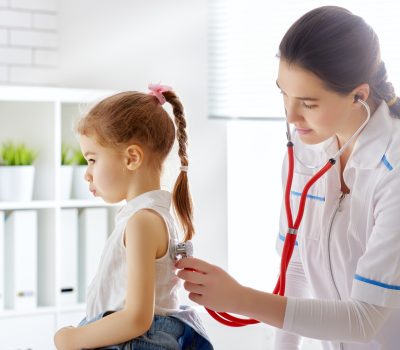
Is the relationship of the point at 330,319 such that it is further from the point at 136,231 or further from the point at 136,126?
the point at 136,126

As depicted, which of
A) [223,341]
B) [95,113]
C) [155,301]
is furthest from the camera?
[223,341]

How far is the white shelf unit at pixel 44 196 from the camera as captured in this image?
10.5ft

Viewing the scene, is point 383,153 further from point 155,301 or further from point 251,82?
point 251,82

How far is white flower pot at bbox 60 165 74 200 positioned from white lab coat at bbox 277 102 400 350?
5.35ft

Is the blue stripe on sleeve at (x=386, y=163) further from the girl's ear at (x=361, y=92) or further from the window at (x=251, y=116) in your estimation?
the window at (x=251, y=116)

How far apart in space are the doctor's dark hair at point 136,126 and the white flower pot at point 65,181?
1.70 m

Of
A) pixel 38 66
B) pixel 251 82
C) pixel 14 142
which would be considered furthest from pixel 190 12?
pixel 14 142

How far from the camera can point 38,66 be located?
3.58 metres

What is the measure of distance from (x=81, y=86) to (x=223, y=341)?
1.43m

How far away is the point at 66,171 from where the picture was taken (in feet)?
11.0

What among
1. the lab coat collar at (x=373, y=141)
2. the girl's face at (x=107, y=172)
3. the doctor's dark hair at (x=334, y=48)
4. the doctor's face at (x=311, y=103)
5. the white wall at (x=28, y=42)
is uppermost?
the white wall at (x=28, y=42)

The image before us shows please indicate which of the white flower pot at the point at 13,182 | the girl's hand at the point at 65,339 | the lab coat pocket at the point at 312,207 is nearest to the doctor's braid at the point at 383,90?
the lab coat pocket at the point at 312,207

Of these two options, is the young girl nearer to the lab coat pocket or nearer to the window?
the lab coat pocket

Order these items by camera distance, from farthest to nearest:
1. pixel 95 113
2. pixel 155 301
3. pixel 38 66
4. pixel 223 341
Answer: pixel 38 66, pixel 223 341, pixel 95 113, pixel 155 301
